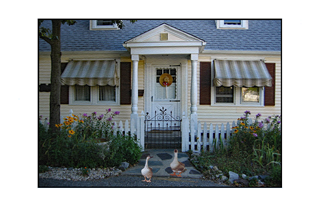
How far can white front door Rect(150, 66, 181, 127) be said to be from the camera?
823 centimetres

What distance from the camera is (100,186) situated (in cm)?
400

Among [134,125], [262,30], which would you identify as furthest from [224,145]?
[262,30]

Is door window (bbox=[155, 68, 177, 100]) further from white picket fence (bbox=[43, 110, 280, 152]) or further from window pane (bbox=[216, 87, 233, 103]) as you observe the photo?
white picket fence (bbox=[43, 110, 280, 152])

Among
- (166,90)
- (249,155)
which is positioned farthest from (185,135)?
(166,90)

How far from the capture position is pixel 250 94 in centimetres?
829

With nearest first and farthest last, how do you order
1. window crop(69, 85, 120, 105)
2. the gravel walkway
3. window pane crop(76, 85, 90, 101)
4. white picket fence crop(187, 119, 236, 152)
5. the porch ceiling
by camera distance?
1. the gravel walkway
2. white picket fence crop(187, 119, 236, 152)
3. the porch ceiling
4. window crop(69, 85, 120, 105)
5. window pane crop(76, 85, 90, 101)

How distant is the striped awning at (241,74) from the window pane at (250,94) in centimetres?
63

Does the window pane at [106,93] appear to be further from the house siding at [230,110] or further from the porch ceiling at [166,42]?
the house siding at [230,110]

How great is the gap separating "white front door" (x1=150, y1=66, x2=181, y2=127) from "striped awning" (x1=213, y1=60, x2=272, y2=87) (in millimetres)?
1418

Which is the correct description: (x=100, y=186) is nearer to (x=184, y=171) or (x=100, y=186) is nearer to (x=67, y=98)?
(x=184, y=171)

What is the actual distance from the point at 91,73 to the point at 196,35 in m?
4.08

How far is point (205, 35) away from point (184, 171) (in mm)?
5707

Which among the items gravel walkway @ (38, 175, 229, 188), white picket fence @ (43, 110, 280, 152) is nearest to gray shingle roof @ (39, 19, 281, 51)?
white picket fence @ (43, 110, 280, 152)

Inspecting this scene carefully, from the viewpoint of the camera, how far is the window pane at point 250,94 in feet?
27.1
